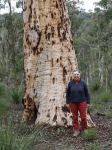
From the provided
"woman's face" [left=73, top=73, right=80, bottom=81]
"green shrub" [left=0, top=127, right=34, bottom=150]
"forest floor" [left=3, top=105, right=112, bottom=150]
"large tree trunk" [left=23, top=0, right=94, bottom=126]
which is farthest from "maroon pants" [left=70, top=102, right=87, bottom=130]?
"green shrub" [left=0, top=127, right=34, bottom=150]

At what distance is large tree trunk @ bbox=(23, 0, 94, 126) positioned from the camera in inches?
428

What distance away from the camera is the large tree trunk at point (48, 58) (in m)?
10.9

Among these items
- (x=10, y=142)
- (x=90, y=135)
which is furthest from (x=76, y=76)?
(x=10, y=142)

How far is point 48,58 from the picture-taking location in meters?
11.1

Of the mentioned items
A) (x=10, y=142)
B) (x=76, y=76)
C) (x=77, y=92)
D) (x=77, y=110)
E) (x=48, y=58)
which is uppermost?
(x=48, y=58)

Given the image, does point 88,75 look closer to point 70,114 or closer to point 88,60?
point 88,60

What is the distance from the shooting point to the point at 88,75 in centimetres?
6625

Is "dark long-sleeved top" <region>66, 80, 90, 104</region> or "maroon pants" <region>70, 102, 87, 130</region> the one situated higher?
"dark long-sleeved top" <region>66, 80, 90, 104</region>

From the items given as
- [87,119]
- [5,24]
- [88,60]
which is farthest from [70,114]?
[88,60]

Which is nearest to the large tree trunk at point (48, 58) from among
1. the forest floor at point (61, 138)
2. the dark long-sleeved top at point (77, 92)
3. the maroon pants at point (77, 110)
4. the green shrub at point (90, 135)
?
the forest floor at point (61, 138)

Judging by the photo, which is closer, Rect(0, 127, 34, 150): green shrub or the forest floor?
Rect(0, 127, 34, 150): green shrub

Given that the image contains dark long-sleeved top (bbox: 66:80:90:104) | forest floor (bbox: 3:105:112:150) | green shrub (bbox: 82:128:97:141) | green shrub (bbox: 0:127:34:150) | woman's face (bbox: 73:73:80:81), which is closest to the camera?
green shrub (bbox: 0:127:34:150)

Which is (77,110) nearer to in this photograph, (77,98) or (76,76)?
(77,98)

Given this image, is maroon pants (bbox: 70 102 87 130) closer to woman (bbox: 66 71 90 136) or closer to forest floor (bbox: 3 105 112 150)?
woman (bbox: 66 71 90 136)
